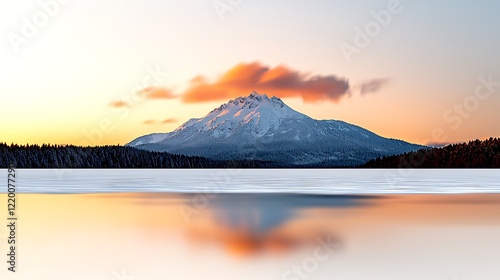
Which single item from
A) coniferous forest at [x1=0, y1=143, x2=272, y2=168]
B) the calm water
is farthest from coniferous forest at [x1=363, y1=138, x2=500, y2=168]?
the calm water

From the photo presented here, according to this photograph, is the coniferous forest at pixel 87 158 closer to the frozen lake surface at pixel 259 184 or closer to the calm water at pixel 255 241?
the frozen lake surface at pixel 259 184

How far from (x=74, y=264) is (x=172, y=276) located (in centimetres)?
219

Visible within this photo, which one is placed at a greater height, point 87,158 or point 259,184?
point 87,158

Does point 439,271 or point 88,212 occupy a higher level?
point 88,212

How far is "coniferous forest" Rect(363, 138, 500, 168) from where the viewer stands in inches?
4889

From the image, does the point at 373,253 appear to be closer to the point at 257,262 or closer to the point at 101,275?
the point at 257,262

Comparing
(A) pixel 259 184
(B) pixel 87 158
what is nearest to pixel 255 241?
(A) pixel 259 184

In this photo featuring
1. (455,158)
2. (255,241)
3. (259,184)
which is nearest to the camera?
(255,241)

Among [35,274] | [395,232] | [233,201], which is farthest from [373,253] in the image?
[233,201]

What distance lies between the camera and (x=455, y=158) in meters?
128

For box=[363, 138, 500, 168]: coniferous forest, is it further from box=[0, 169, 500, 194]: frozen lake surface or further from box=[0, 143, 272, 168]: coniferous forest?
box=[0, 169, 500, 194]: frozen lake surface

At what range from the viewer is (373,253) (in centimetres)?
1313

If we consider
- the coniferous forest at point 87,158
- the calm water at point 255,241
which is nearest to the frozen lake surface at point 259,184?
the calm water at point 255,241

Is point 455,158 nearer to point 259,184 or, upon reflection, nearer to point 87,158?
point 87,158
